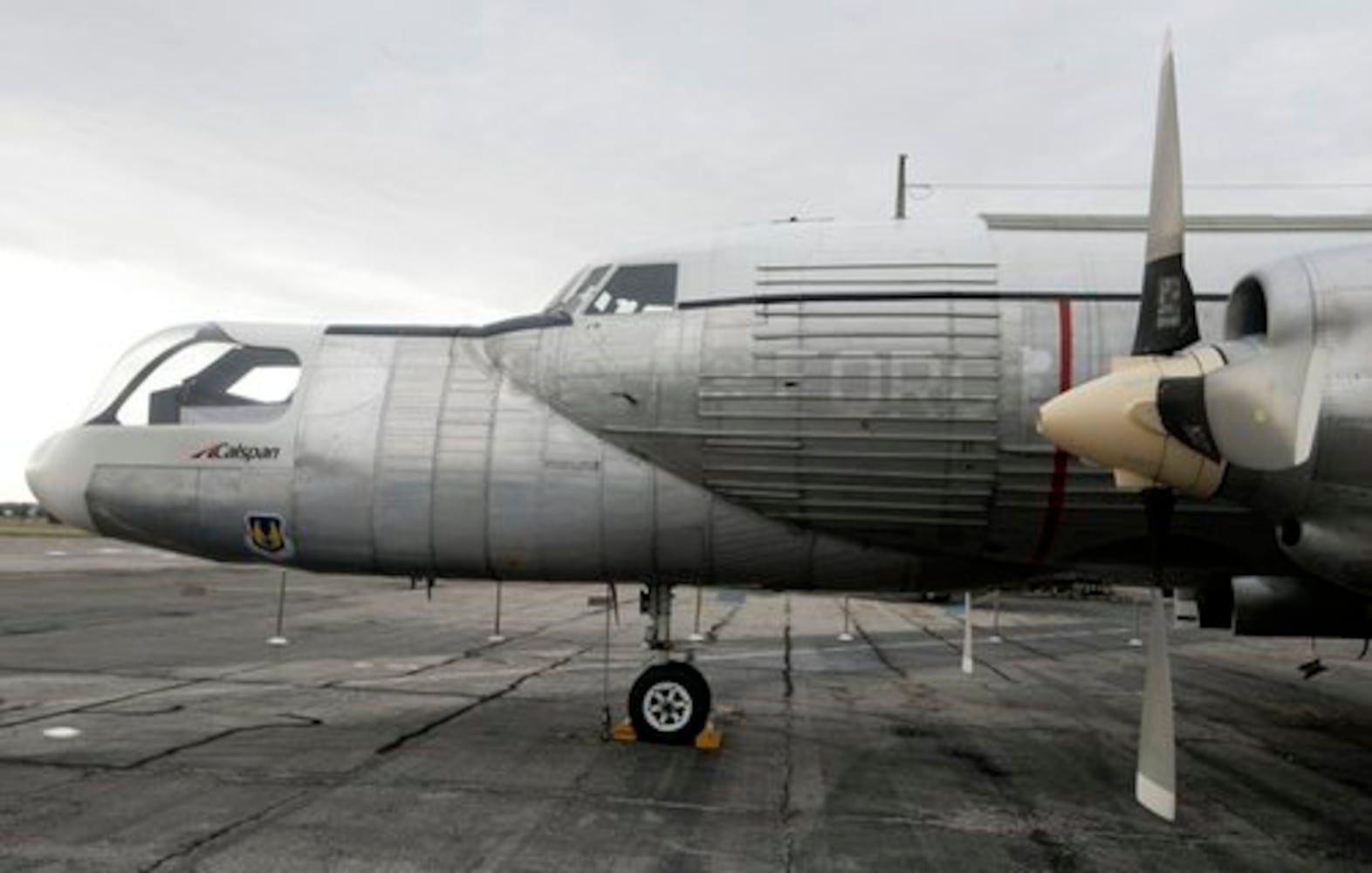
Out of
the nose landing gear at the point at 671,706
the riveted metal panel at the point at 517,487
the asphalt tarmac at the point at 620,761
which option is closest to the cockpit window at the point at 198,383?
the riveted metal panel at the point at 517,487

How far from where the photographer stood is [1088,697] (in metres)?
15.7

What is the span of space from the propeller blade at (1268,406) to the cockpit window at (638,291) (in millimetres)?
5306

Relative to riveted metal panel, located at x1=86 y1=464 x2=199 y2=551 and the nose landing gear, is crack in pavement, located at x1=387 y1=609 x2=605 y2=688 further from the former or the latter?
the nose landing gear

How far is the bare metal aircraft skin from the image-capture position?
31.2 ft

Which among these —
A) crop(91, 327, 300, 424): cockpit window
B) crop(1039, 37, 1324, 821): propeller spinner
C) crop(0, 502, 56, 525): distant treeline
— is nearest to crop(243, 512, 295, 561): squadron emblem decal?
crop(91, 327, 300, 424): cockpit window

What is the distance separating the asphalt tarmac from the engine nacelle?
1.37 metres

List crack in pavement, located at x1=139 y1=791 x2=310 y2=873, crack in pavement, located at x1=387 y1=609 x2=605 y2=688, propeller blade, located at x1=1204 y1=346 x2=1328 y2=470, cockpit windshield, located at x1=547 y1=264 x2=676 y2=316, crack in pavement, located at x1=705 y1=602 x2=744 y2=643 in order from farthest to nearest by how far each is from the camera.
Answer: crack in pavement, located at x1=705 y1=602 x2=744 y2=643 < crack in pavement, located at x1=387 y1=609 x2=605 y2=688 < cockpit windshield, located at x1=547 y1=264 x2=676 y2=316 < crack in pavement, located at x1=139 y1=791 x2=310 y2=873 < propeller blade, located at x1=1204 y1=346 x2=1328 y2=470

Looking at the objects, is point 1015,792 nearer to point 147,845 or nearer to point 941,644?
point 147,845

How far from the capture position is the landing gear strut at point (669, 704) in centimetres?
1076

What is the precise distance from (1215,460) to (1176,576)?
499 centimetres

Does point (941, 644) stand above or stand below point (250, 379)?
below

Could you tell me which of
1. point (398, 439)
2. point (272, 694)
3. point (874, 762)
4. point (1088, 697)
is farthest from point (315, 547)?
point (1088, 697)

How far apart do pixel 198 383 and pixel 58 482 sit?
1784 millimetres

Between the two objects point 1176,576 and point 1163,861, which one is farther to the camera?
point 1176,576
